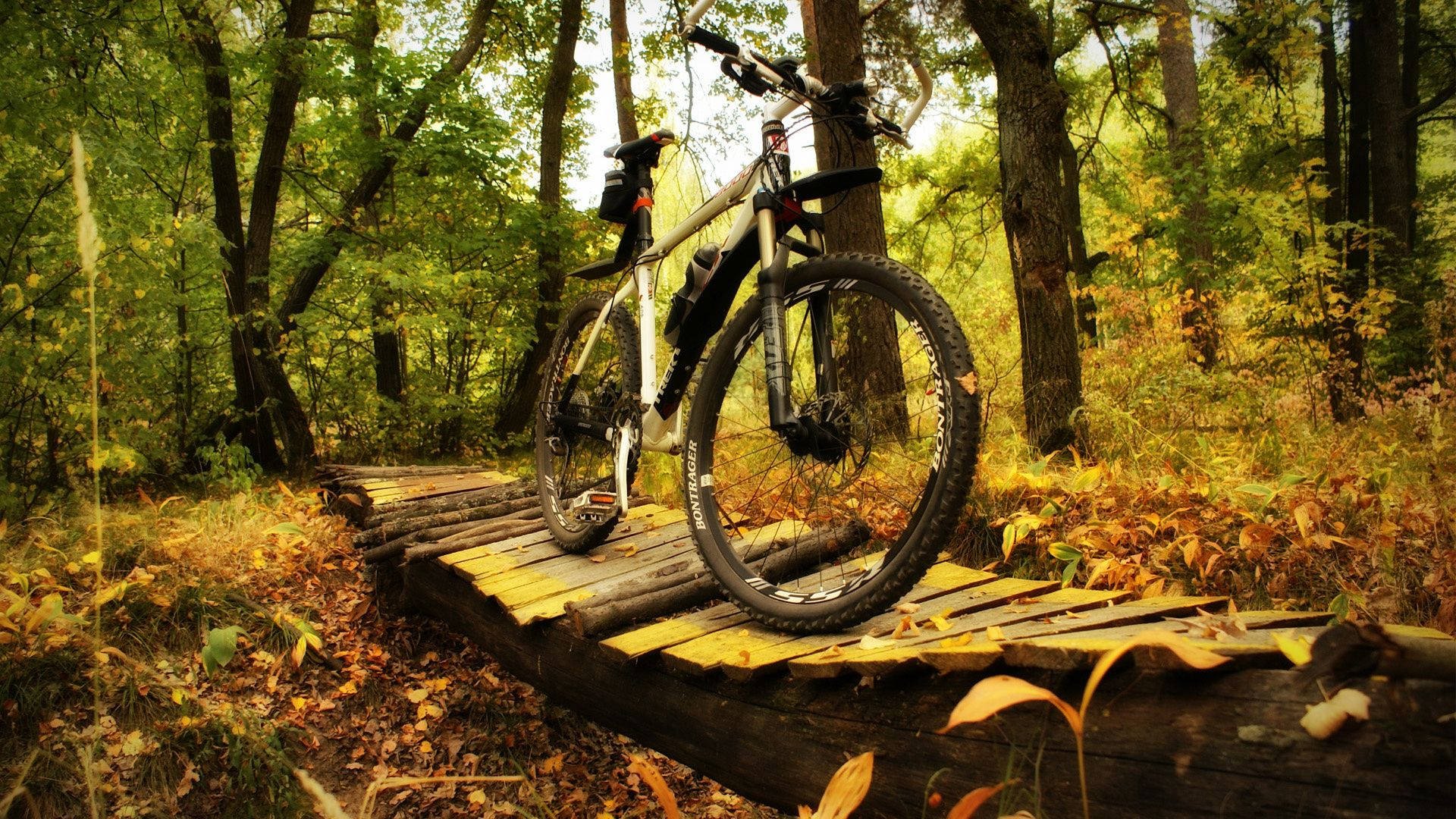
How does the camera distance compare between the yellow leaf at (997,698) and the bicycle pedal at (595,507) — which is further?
the bicycle pedal at (595,507)

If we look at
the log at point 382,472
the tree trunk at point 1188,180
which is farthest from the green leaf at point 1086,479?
the log at point 382,472

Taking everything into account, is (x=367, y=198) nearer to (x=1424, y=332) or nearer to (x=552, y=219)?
(x=552, y=219)

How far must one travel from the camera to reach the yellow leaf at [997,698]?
861mm

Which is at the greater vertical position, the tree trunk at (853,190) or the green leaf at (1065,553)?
the tree trunk at (853,190)

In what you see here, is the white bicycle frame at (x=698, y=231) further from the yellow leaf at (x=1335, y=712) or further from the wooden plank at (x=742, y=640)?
the yellow leaf at (x=1335, y=712)

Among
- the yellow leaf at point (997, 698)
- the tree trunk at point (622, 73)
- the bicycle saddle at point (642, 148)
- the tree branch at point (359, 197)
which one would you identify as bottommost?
the yellow leaf at point (997, 698)

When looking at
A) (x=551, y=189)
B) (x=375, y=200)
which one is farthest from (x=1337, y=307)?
(x=375, y=200)

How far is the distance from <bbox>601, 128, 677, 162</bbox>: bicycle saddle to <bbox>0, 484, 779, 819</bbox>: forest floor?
2292 millimetres

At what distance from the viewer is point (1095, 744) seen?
1.19m

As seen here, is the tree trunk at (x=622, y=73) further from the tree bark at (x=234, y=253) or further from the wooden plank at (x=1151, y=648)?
the wooden plank at (x=1151, y=648)

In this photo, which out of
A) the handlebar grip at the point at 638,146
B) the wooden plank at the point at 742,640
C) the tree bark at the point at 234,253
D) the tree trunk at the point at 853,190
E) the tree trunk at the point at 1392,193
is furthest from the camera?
the tree trunk at the point at 1392,193

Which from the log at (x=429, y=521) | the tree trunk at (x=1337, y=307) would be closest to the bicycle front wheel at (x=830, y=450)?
the log at (x=429, y=521)

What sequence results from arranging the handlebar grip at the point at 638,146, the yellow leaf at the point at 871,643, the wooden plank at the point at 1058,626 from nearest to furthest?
the wooden plank at the point at 1058,626 < the yellow leaf at the point at 871,643 < the handlebar grip at the point at 638,146

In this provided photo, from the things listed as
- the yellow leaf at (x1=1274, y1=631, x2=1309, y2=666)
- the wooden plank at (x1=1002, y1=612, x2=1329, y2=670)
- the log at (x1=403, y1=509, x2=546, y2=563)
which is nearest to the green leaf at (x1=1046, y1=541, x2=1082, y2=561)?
the wooden plank at (x1=1002, y1=612, x2=1329, y2=670)
